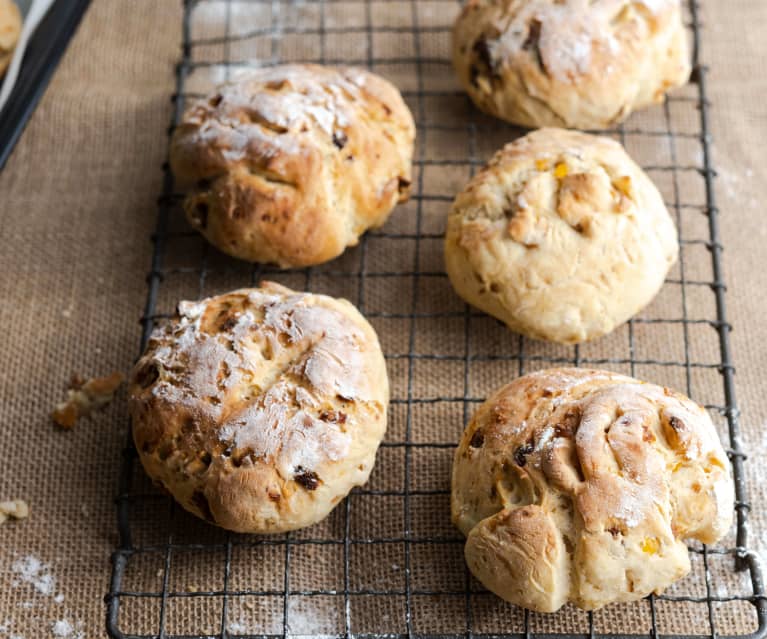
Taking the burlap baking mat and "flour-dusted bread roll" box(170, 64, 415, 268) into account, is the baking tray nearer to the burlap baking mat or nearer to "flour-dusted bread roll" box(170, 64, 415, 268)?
"flour-dusted bread roll" box(170, 64, 415, 268)

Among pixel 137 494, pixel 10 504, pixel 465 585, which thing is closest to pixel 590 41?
pixel 465 585

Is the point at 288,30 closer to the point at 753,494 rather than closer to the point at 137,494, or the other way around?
the point at 137,494

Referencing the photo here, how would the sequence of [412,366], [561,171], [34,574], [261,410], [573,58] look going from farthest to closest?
[573,58], [412,366], [561,171], [34,574], [261,410]

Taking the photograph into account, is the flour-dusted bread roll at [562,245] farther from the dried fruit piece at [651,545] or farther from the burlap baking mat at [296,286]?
the dried fruit piece at [651,545]

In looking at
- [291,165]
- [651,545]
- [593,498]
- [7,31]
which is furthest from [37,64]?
[651,545]

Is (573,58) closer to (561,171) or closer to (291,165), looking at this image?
(561,171)

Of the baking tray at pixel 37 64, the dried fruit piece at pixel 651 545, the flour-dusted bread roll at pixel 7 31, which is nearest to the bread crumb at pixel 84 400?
the baking tray at pixel 37 64
